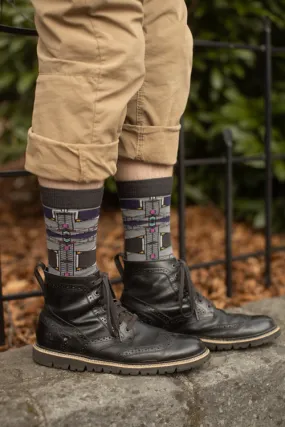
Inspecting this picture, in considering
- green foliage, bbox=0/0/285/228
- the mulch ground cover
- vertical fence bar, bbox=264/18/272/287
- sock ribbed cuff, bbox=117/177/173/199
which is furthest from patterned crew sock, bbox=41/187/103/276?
green foliage, bbox=0/0/285/228

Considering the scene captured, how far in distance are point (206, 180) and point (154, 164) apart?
1.96m

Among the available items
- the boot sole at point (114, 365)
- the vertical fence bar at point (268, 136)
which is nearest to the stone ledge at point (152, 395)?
the boot sole at point (114, 365)

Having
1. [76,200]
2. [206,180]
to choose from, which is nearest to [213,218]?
[206,180]

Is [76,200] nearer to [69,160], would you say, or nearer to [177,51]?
[69,160]

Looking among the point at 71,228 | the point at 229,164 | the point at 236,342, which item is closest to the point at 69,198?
the point at 71,228

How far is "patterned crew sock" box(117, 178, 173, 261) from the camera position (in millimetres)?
1460

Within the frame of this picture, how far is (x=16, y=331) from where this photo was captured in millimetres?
2043

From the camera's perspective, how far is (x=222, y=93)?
3.18 meters

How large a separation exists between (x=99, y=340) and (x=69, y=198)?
334 millimetres

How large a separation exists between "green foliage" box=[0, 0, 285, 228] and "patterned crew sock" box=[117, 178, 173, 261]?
153 centimetres

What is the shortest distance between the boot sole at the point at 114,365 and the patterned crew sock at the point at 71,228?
0.64ft

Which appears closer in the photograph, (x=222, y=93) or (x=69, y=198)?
(x=69, y=198)

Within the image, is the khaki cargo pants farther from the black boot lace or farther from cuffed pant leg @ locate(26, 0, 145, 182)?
the black boot lace

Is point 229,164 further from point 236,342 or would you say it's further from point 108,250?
point 108,250
